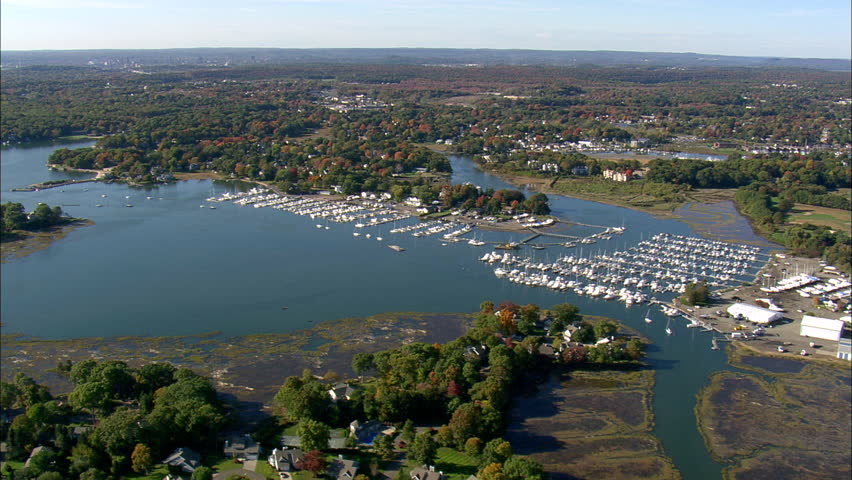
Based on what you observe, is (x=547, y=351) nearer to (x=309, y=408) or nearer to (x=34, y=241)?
(x=309, y=408)

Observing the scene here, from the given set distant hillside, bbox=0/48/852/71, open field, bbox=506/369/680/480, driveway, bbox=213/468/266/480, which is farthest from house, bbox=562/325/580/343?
distant hillside, bbox=0/48/852/71

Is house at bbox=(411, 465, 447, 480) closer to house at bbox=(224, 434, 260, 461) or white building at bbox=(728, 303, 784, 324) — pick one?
house at bbox=(224, 434, 260, 461)

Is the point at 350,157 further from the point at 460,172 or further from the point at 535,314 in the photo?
the point at 535,314

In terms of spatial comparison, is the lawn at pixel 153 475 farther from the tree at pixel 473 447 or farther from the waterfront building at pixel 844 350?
the waterfront building at pixel 844 350

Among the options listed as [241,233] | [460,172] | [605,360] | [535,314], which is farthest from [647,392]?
[460,172]

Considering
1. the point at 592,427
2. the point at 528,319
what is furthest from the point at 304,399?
the point at 528,319

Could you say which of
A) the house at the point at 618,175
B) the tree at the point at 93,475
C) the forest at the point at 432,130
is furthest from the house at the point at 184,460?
the house at the point at 618,175

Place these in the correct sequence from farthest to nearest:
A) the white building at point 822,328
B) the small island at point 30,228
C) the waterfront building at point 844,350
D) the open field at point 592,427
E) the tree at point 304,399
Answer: the small island at point 30,228 < the white building at point 822,328 < the waterfront building at point 844,350 < the tree at point 304,399 < the open field at point 592,427
